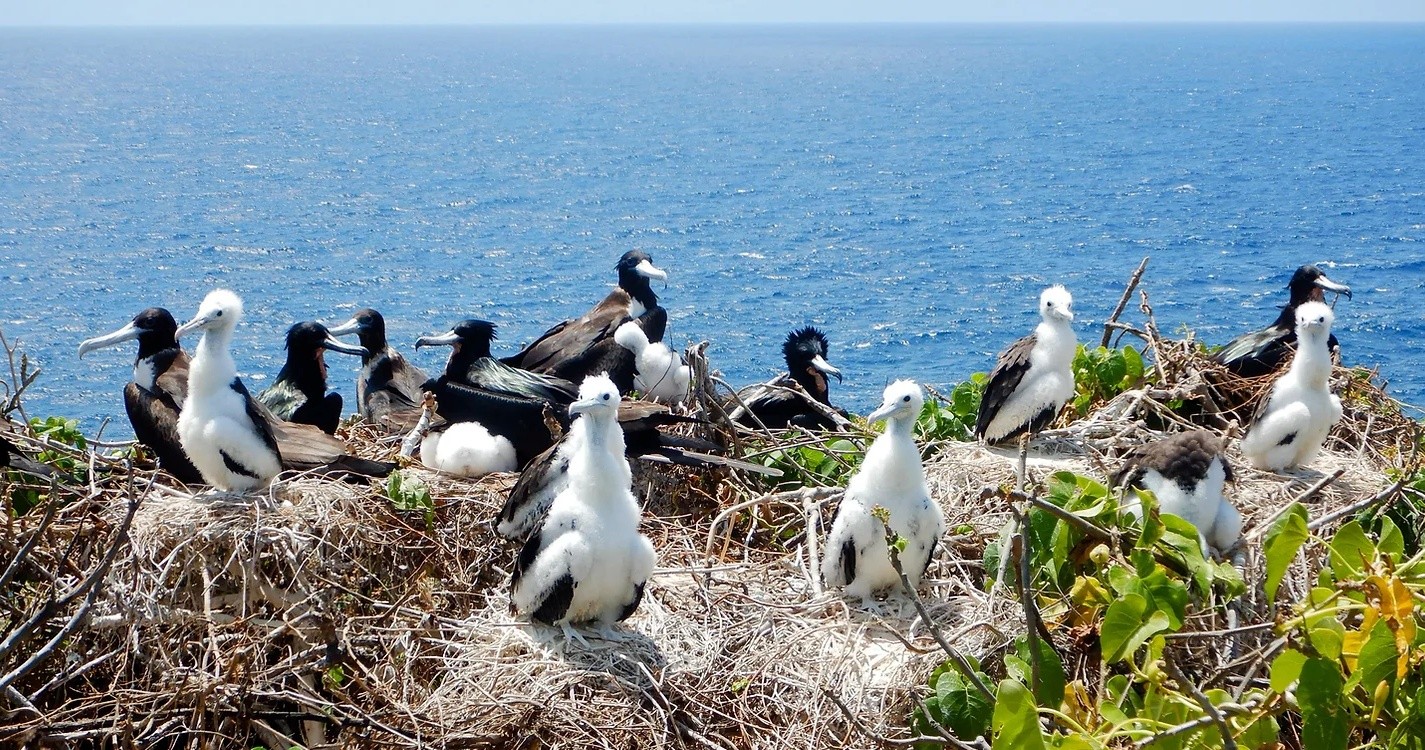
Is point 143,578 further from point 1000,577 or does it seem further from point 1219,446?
point 1219,446

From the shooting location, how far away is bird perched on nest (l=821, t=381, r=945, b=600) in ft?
13.8

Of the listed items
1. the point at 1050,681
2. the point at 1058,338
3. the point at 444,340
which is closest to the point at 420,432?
the point at 444,340

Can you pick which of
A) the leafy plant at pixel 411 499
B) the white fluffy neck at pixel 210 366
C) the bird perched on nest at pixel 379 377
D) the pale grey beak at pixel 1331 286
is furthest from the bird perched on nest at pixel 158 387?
the pale grey beak at pixel 1331 286

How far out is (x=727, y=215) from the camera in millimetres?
29047

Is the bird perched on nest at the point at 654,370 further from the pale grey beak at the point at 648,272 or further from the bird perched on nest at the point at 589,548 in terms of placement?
the bird perched on nest at the point at 589,548

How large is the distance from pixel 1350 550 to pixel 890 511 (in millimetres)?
1815

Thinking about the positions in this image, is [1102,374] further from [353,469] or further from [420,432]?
[353,469]

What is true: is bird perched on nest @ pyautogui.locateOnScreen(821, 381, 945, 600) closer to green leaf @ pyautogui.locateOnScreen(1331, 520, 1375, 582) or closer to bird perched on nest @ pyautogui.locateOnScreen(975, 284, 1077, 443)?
bird perched on nest @ pyautogui.locateOnScreen(975, 284, 1077, 443)

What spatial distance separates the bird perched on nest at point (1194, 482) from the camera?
4285mm

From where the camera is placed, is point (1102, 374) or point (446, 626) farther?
point (1102, 374)

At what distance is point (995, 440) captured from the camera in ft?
18.8

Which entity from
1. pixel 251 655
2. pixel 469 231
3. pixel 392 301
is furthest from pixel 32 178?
pixel 251 655

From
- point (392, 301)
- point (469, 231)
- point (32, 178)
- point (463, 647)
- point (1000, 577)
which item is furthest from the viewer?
point (32, 178)

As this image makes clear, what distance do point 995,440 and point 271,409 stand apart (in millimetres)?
3196
